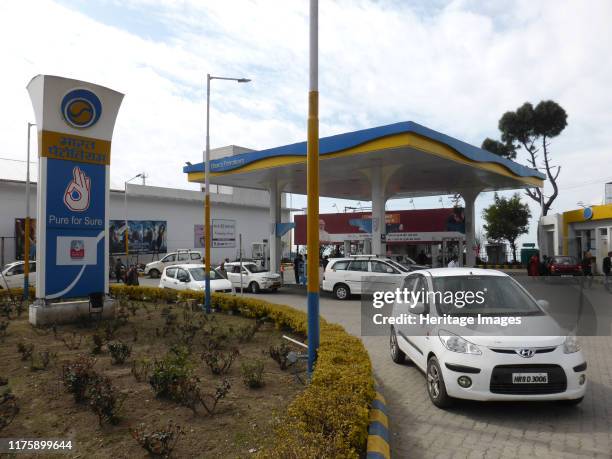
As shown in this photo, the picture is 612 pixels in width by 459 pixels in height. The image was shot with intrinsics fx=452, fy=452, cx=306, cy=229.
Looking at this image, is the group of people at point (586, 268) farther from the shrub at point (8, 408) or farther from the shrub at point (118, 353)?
the shrub at point (8, 408)

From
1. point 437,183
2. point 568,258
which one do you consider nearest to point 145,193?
point 437,183

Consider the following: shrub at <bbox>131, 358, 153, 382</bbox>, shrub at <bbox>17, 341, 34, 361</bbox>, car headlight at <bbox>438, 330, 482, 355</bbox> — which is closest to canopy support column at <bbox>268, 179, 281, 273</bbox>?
shrub at <bbox>17, 341, 34, 361</bbox>

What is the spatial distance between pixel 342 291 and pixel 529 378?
13.0 meters

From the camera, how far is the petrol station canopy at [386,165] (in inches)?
617

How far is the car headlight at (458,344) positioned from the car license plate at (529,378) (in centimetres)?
43

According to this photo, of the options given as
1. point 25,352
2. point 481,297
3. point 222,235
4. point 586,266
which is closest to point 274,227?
point 222,235

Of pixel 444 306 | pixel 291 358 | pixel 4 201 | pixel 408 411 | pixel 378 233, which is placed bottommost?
pixel 408 411

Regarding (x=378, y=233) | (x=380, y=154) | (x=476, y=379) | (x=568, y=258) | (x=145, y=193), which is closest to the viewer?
(x=476, y=379)

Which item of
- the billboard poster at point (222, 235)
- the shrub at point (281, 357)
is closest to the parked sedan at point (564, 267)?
the billboard poster at point (222, 235)

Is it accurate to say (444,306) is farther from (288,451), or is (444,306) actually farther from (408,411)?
(288,451)

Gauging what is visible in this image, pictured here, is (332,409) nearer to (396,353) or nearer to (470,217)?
(396,353)

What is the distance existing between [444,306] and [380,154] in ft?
38.1

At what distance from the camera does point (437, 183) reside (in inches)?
1032

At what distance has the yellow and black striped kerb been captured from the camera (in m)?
3.88
